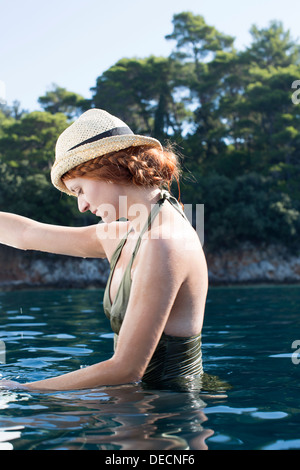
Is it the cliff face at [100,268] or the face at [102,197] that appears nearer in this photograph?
the face at [102,197]

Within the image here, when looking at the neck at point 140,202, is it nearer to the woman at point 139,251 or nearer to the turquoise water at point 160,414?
the woman at point 139,251

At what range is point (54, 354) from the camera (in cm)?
474

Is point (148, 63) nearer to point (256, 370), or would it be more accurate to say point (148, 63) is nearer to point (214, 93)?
point (214, 93)

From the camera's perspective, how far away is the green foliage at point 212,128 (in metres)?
32.2

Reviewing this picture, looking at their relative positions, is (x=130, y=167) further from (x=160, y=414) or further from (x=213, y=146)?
(x=213, y=146)

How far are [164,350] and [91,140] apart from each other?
928 mm

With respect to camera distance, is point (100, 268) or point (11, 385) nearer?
point (11, 385)

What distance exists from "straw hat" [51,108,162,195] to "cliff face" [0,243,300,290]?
29.5m

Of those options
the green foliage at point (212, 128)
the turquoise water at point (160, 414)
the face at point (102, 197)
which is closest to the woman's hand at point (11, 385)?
the turquoise water at point (160, 414)

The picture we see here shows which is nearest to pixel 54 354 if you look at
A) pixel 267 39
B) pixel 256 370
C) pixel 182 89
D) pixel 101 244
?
pixel 256 370

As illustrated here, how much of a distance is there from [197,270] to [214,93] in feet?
130

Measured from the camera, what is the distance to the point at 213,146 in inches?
1490

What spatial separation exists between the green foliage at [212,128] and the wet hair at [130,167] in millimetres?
26368

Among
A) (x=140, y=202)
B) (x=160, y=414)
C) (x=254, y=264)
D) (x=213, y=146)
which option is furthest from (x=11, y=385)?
(x=213, y=146)
